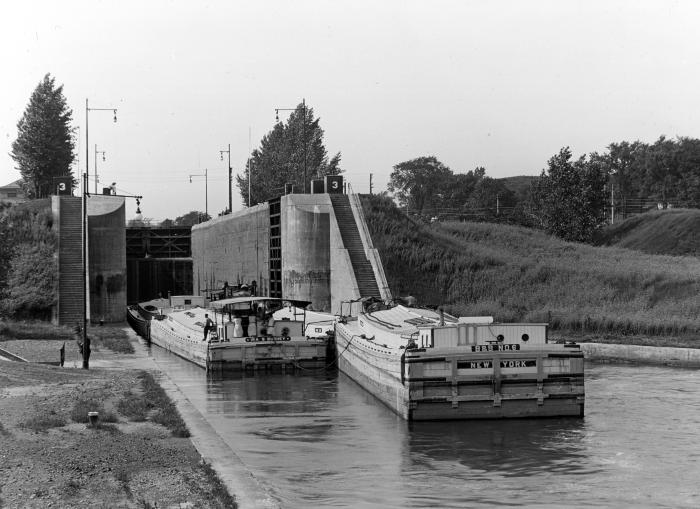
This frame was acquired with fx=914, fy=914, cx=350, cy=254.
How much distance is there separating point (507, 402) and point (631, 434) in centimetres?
278

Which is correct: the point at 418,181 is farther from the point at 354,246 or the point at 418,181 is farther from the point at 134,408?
the point at 134,408

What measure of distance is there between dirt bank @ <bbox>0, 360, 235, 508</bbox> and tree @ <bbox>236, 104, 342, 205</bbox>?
7377 cm

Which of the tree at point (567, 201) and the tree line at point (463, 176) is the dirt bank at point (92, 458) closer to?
the tree line at point (463, 176)

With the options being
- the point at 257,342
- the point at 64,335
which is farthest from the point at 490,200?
the point at 257,342

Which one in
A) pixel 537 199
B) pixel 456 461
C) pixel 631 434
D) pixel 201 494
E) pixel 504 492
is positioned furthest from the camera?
pixel 537 199

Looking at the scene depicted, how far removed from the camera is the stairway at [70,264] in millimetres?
56250

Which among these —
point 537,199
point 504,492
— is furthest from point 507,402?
point 537,199

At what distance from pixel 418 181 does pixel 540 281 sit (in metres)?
81.8

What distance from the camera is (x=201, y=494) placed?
12.5 m

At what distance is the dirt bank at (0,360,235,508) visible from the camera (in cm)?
1236

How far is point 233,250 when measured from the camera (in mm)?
66938

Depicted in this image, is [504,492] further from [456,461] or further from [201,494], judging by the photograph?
[201,494]

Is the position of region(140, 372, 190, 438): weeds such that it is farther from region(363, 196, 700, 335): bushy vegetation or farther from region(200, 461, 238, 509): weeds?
region(363, 196, 700, 335): bushy vegetation

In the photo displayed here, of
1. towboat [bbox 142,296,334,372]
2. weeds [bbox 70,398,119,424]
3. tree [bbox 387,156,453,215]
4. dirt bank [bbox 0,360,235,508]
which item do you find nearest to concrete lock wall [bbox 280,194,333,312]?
towboat [bbox 142,296,334,372]
